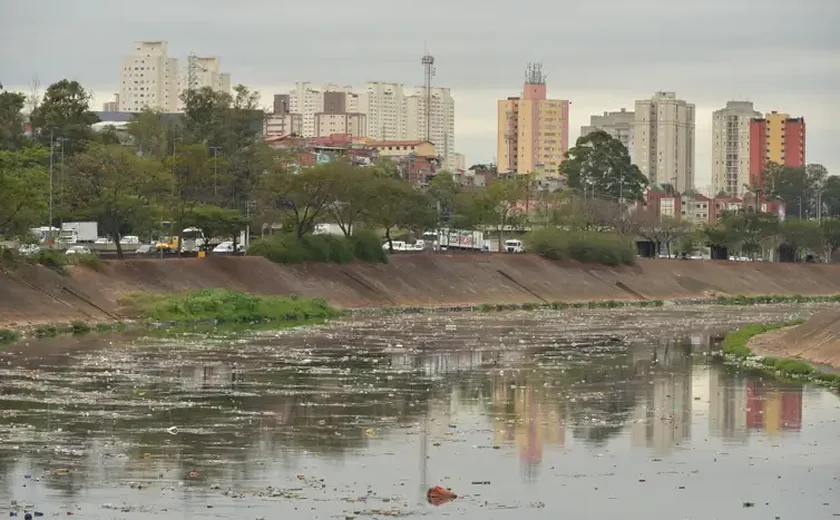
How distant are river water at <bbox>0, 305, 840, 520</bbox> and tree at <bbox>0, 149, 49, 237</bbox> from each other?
1348 cm

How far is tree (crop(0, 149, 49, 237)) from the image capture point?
77.5 meters

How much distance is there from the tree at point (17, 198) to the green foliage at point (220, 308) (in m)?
6.90

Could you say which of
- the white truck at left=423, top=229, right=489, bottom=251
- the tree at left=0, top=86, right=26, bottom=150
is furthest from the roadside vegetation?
the white truck at left=423, top=229, right=489, bottom=251

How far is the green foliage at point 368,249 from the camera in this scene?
112m

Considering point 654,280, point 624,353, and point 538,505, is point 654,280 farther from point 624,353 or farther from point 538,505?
point 538,505

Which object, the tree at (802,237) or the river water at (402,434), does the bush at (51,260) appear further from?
the tree at (802,237)

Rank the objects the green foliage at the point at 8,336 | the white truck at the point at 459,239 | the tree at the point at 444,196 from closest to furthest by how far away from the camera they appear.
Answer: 1. the green foliage at the point at 8,336
2. the tree at the point at 444,196
3. the white truck at the point at 459,239

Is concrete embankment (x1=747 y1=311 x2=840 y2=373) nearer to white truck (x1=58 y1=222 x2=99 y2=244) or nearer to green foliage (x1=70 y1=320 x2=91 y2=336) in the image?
green foliage (x1=70 y1=320 x2=91 y2=336)

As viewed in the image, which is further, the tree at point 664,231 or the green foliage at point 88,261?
the tree at point 664,231

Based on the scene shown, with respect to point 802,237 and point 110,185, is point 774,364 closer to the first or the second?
point 110,185

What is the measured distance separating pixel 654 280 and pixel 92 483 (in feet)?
338

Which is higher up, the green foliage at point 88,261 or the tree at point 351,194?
the tree at point 351,194

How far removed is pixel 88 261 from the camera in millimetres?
87812

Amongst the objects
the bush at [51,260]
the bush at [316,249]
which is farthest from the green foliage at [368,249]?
the bush at [51,260]
